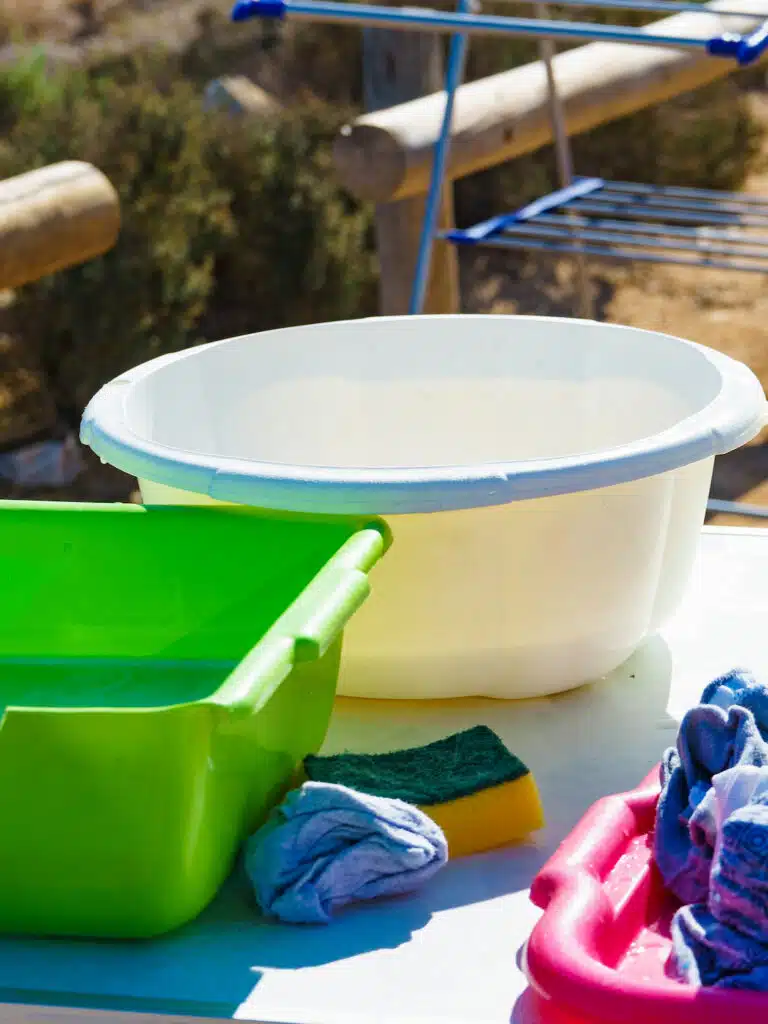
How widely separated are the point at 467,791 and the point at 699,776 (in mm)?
164

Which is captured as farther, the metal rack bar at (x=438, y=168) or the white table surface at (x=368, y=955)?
the metal rack bar at (x=438, y=168)

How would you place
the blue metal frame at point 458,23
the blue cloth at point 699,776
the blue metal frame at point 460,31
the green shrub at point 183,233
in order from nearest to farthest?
the blue cloth at point 699,776 < the blue metal frame at point 460,31 < the blue metal frame at point 458,23 < the green shrub at point 183,233

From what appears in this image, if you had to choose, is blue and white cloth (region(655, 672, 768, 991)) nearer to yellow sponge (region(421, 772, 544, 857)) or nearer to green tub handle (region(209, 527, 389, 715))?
yellow sponge (region(421, 772, 544, 857))

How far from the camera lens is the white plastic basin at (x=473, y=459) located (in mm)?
1154

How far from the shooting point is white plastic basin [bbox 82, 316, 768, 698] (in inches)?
45.4

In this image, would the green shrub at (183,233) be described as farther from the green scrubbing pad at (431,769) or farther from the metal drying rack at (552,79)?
the green scrubbing pad at (431,769)

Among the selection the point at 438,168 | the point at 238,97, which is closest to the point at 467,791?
the point at 438,168

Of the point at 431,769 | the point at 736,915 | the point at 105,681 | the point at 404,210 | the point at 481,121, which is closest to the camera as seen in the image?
the point at 736,915

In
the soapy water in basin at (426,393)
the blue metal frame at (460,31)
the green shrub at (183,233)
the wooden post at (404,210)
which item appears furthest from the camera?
the green shrub at (183,233)

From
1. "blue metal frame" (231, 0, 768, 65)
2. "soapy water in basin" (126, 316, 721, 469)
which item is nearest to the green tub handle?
"soapy water in basin" (126, 316, 721, 469)

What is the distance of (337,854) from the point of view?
40.5 inches

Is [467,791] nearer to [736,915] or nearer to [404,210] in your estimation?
[736,915]

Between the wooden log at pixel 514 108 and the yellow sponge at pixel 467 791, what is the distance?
1441 mm

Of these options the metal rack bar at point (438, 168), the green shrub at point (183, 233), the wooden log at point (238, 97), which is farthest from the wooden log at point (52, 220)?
the wooden log at point (238, 97)
